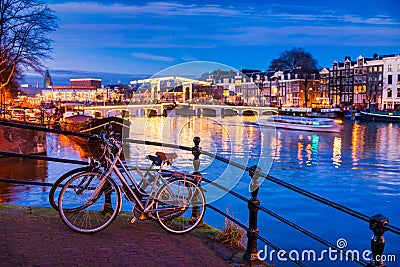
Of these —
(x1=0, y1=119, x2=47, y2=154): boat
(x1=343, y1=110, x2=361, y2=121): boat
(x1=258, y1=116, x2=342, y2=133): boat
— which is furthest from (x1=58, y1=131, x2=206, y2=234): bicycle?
(x1=343, y1=110, x2=361, y2=121): boat

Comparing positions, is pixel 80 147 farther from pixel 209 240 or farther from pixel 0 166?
pixel 209 240

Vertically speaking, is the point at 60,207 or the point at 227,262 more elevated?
the point at 60,207

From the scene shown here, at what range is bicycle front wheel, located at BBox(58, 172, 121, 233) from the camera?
5.45m

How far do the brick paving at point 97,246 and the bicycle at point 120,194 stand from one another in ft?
0.58

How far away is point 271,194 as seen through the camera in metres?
20.3

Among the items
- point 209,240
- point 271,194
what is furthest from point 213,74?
point 271,194

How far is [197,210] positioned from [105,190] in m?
1.35

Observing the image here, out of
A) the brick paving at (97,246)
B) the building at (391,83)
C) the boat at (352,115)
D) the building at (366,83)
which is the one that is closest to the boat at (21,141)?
the brick paving at (97,246)

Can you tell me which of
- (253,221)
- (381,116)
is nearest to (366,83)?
(381,116)

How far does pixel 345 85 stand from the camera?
105 m

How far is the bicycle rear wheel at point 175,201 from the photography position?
226 inches

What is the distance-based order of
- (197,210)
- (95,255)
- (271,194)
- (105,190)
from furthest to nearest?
(271,194), (197,210), (105,190), (95,255)

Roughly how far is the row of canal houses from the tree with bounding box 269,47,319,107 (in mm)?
240

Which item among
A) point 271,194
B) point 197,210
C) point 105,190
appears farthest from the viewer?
point 271,194
